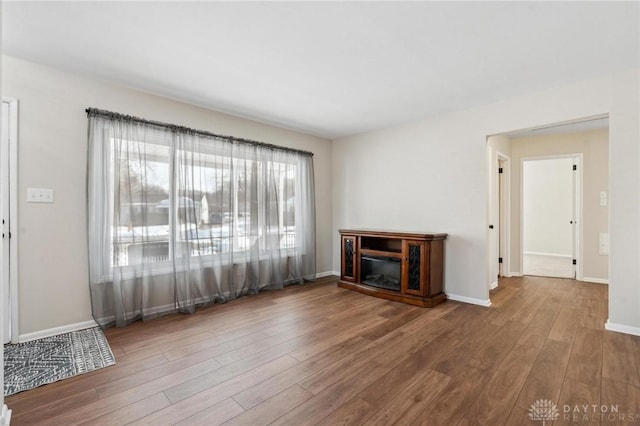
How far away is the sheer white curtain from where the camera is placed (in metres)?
3.05

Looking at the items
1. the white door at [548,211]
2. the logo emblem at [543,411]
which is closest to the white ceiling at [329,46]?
the logo emblem at [543,411]

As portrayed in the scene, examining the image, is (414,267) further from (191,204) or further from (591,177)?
(591,177)

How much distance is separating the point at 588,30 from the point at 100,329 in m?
4.90

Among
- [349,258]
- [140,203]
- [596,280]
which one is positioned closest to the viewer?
[140,203]

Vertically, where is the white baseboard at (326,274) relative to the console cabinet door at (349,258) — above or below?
below

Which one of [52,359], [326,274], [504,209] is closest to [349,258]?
[326,274]

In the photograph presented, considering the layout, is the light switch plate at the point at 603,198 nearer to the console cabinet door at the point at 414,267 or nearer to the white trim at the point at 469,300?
the white trim at the point at 469,300

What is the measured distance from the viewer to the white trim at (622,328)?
2820 mm

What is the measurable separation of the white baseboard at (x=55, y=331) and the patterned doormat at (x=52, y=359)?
0.17ft

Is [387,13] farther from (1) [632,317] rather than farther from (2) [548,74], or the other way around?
(1) [632,317]

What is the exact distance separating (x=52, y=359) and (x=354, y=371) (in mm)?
2365

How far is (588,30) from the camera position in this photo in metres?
2.23

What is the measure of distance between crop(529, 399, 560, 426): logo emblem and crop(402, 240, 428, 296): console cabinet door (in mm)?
1862

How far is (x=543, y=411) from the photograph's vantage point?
5.86 ft
